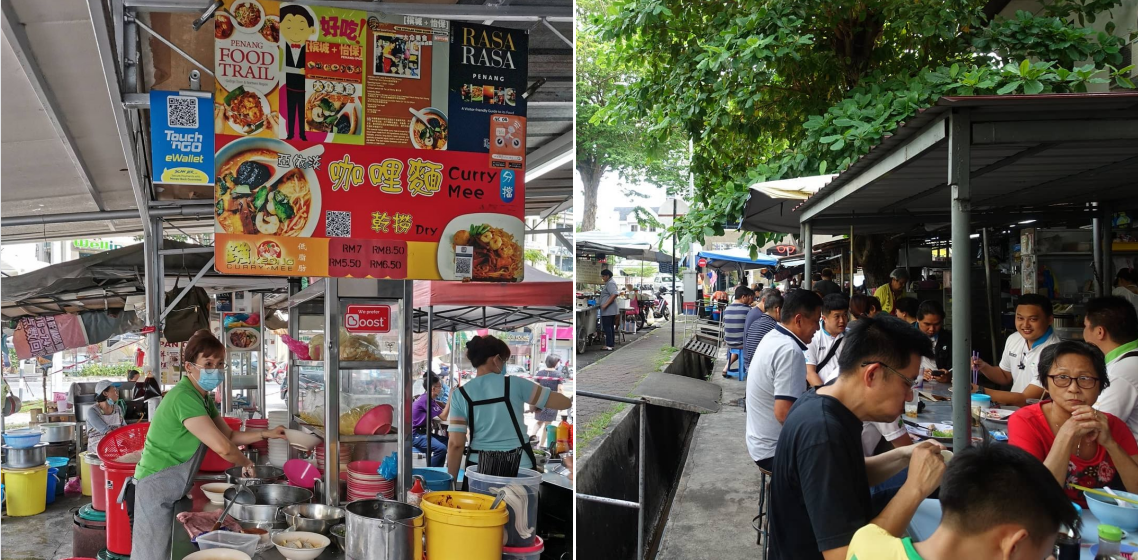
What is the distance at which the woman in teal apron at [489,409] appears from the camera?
484 cm

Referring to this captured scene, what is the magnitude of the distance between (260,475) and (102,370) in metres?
24.0

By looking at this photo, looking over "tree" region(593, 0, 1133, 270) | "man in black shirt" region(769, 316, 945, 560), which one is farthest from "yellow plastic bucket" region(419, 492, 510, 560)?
"tree" region(593, 0, 1133, 270)

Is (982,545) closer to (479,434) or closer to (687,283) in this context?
(479,434)

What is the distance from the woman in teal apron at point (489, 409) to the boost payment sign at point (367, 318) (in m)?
0.73

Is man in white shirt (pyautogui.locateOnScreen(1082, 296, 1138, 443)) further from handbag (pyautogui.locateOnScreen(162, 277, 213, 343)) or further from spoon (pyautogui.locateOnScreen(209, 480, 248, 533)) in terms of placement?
handbag (pyautogui.locateOnScreen(162, 277, 213, 343))

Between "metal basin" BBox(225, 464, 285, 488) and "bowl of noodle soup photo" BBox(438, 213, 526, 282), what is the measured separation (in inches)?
63.6

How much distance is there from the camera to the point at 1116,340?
3.90 metres

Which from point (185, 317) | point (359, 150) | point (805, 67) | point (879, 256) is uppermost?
point (805, 67)

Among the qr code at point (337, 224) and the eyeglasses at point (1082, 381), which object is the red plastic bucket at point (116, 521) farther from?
the eyeglasses at point (1082, 381)

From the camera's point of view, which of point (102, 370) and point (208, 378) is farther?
point (102, 370)

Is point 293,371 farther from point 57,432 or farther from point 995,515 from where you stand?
point 57,432

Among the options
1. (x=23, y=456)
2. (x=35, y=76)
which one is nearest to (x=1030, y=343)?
(x=35, y=76)

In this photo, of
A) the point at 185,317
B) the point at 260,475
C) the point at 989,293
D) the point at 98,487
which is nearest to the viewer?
the point at 260,475

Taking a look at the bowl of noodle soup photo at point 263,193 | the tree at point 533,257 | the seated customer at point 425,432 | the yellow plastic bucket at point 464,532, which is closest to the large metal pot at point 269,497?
the yellow plastic bucket at point 464,532
